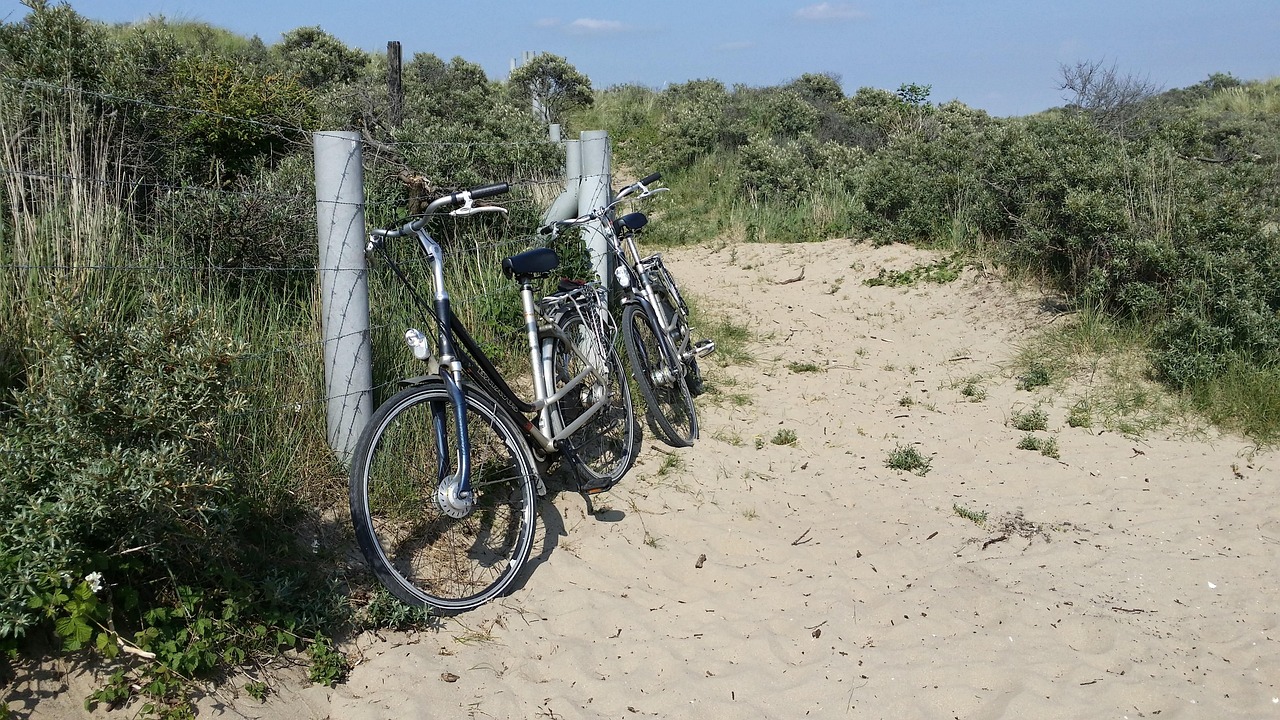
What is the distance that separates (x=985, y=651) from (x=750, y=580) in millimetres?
1092

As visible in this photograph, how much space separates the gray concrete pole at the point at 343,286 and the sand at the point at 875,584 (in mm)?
1079

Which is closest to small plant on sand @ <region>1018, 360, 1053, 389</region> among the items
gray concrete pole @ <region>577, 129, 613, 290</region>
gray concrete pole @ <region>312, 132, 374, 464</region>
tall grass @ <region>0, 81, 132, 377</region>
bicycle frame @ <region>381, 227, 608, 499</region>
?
gray concrete pole @ <region>577, 129, 613, 290</region>

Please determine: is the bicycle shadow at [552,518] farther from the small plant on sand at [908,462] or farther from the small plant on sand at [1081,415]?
the small plant on sand at [1081,415]

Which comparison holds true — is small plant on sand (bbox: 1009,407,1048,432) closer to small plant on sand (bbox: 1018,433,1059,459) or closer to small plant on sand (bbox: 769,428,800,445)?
small plant on sand (bbox: 1018,433,1059,459)

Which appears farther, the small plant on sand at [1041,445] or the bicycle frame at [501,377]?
the small plant on sand at [1041,445]

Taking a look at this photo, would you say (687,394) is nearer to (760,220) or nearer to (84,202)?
(84,202)

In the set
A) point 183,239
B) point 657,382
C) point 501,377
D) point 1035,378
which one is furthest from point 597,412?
point 1035,378

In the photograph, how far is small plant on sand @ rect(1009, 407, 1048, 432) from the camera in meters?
6.34

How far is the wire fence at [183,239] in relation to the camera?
3.93m

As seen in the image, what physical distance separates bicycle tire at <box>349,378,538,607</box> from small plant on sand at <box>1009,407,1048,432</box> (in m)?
3.53

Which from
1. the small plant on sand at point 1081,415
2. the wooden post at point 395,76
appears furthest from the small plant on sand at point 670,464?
the wooden post at point 395,76

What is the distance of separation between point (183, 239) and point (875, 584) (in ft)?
12.4

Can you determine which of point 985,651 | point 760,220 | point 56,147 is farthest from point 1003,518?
point 760,220

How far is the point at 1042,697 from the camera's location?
3602mm
